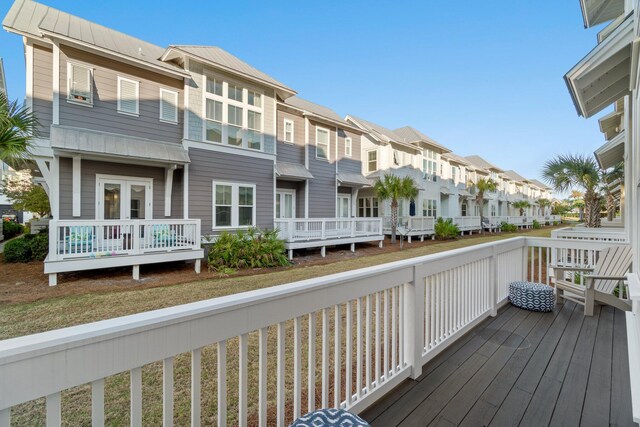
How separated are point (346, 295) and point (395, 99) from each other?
21615 millimetres

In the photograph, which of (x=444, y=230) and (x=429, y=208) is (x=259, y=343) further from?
(x=429, y=208)

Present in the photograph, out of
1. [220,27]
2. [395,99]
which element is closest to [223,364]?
[220,27]

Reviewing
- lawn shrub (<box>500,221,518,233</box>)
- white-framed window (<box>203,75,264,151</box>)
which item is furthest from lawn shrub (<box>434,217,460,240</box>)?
white-framed window (<box>203,75,264,151</box>)

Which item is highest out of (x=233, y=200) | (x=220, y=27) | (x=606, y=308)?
(x=220, y=27)

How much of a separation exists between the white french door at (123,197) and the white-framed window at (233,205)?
2.01 metres

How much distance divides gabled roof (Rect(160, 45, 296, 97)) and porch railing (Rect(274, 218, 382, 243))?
519cm

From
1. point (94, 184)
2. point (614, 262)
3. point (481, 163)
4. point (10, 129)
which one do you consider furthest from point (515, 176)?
point (10, 129)

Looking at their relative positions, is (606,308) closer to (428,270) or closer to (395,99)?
(428,270)

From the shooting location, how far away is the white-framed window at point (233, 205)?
33.3 feet

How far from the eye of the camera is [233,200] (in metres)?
10.5

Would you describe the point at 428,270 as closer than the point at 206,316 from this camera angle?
No

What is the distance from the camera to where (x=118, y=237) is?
7.53 meters

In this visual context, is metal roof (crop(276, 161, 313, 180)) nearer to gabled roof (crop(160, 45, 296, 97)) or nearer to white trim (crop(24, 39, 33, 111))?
gabled roof (crop(160, 45, 296, 97))

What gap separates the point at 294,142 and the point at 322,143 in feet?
5.59
